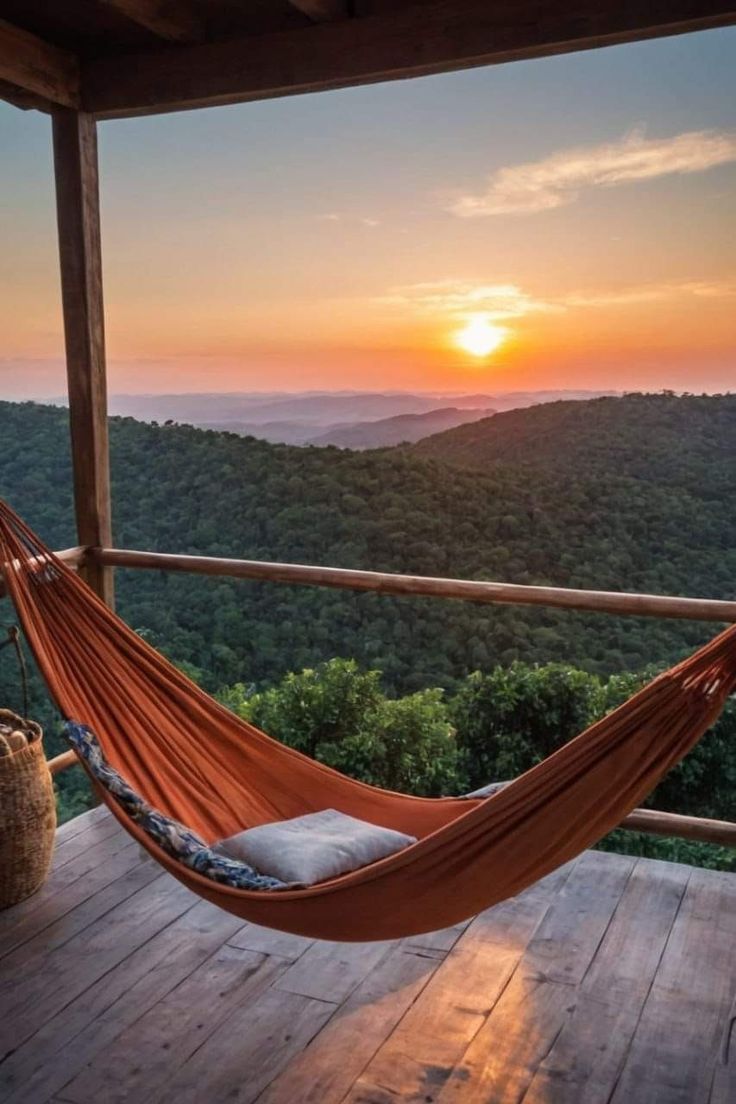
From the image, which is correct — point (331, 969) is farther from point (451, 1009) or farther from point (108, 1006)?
point (108, 1006)

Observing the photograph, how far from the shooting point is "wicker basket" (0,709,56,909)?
2529 millimetres

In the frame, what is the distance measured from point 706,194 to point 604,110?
768mm

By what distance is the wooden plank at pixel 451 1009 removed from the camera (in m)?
1.88

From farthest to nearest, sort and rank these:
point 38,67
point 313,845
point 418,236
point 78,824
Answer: point 418,236, point 78,824, point 38,67, point 313,845

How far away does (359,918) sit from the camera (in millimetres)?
1850

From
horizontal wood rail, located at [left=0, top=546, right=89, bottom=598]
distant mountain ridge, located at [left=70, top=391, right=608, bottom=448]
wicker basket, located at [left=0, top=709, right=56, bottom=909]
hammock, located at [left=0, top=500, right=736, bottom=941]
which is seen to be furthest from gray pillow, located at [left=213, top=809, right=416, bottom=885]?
distant mountain ridge, located at [left=70, top=391, right=608, bottom=448]

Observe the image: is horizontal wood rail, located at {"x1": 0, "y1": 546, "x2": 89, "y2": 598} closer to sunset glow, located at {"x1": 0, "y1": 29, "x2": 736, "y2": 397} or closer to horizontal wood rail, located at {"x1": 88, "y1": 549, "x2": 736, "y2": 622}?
horizontal wood rail, located at {"x1": 88, "y1": 549, "x2": 736, "y2": 622}

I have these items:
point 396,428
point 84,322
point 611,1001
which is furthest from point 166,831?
point 396,428

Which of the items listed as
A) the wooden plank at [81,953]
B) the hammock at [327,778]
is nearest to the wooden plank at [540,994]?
the hammock at [327,778]

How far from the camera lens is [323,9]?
2.60m

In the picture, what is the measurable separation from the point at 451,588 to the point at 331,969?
92 centimetres

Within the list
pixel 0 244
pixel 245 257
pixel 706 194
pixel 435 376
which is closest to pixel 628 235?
pixel 706 194

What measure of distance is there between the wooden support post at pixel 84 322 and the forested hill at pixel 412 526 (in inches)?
137

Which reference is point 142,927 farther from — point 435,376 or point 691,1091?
point 435,376
